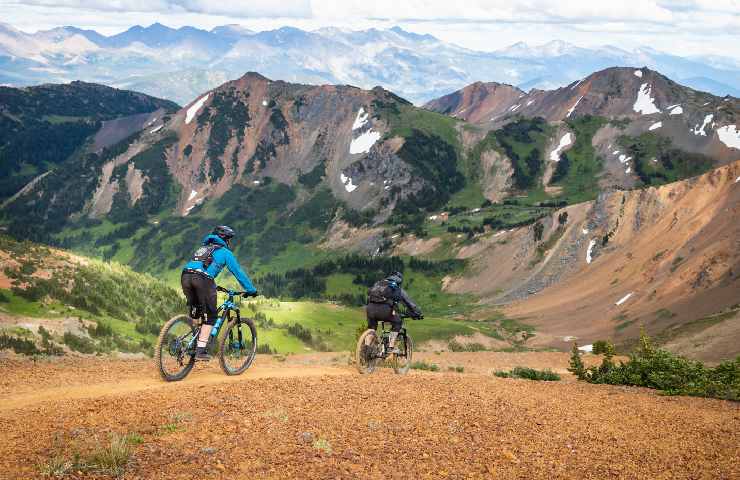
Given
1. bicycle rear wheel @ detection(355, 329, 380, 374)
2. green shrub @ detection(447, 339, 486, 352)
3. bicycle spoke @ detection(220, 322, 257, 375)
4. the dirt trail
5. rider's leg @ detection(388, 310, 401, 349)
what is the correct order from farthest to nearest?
1. green shrub @ detection(447, 339, 486, 352)
2. rider's leg @ detection(388, 310, 401, 349)
3. bicycle rear wheel @ detection(355, 329, 380, 374)
4. bicycle spoke @ detection(220, 322, 257, 375)
5. the dirt trail

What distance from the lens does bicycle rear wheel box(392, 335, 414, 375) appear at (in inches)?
850

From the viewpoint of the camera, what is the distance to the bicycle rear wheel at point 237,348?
1797cm

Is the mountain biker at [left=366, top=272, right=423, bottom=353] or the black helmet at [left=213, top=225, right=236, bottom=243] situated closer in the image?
the black helmet at [left=213, top=225, right=236, bottom=243]

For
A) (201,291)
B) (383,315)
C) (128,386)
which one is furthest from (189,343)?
(383,315)

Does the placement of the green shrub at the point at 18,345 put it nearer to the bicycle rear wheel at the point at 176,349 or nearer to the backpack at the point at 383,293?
the bicycle rear wheel at the point at 176,349

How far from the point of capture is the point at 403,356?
22.0m

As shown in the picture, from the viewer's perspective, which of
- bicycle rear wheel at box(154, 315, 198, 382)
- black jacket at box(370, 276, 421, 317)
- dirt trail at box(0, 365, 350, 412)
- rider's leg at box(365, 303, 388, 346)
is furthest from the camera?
rider's leg at box(365, 303, 388, 346)

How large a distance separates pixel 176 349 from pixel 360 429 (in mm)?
6634

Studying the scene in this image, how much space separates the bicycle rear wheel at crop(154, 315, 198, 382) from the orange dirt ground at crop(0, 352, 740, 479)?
51 cm

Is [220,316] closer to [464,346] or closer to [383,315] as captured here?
[383,315]

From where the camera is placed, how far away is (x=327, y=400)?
14.7 metres

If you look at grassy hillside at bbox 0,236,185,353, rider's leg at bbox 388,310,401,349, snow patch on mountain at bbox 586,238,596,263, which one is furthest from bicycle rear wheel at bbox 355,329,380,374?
snow patch on mountain at bbox 586,238,596,263

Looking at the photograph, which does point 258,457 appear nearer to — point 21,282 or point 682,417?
point 682,417

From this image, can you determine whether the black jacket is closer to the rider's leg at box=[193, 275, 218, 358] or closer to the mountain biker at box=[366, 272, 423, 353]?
the mountain biker at box=[366, 272, 423, 353]
